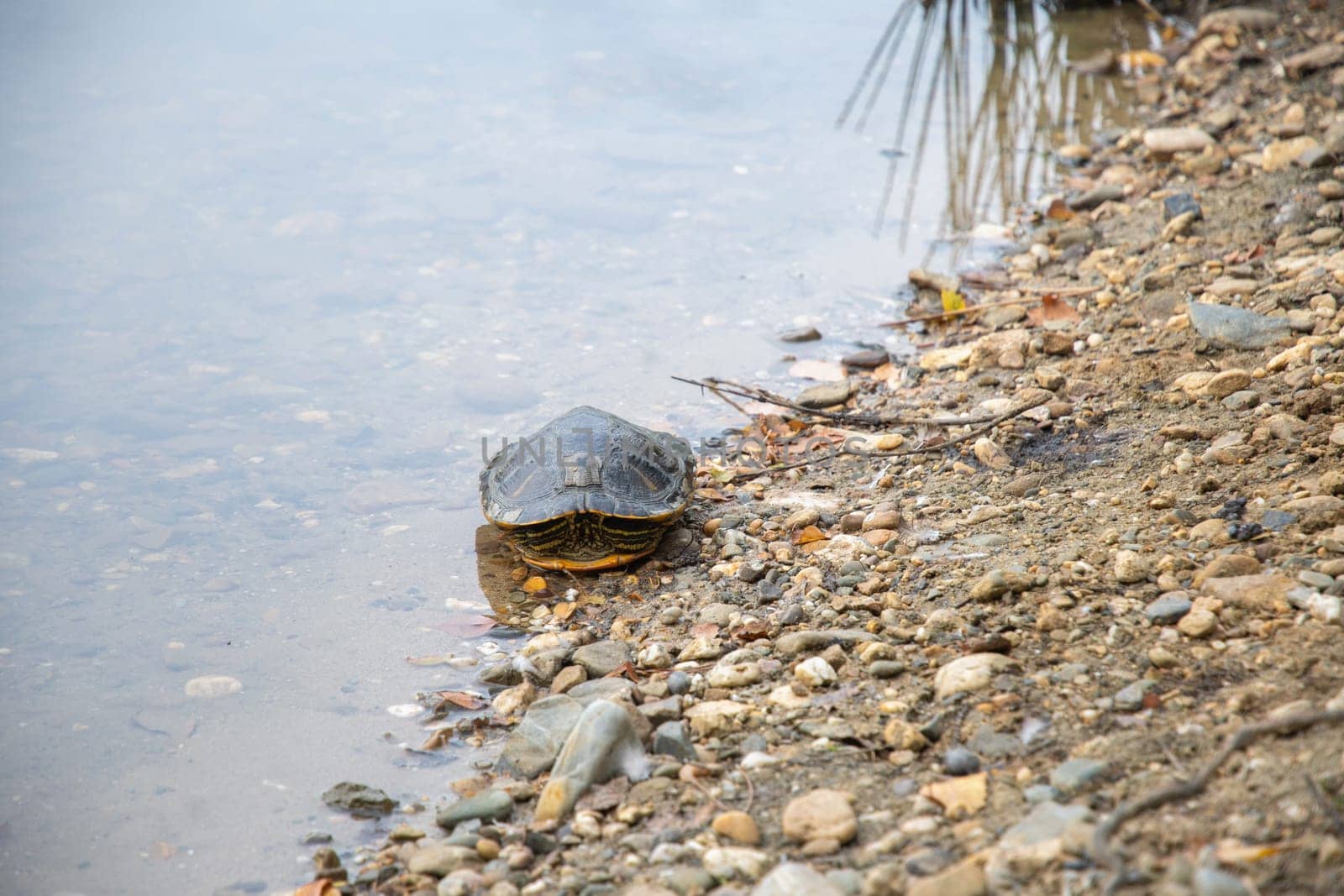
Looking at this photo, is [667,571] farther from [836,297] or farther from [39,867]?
[836,297]

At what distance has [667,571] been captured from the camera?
4211mm

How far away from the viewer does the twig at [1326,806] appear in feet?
6.23

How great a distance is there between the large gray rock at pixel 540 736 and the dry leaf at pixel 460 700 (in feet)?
1.22

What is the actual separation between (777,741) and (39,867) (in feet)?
6.69

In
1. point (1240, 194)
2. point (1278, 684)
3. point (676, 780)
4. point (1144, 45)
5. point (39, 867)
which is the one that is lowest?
point (39, 867)

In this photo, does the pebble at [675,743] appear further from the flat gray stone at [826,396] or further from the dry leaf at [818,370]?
the dry leaf at [818,370]

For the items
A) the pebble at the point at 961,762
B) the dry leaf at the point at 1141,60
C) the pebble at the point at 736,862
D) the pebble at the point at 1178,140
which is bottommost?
the pebble at the point at 736,862

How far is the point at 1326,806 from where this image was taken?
1.93 metres

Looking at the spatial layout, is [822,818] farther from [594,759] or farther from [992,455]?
[992,455]

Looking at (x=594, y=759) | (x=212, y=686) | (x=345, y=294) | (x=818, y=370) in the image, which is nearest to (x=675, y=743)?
(x=594, y=759)

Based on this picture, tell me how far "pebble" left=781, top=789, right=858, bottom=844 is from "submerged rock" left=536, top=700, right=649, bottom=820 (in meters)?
0.48

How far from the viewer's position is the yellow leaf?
5980 mm

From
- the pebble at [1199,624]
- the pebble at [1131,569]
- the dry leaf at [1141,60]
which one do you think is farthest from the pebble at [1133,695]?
the dry leaf at [1141,60]

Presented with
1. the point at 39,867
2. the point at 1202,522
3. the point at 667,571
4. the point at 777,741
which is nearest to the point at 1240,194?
the point at 1202,522
